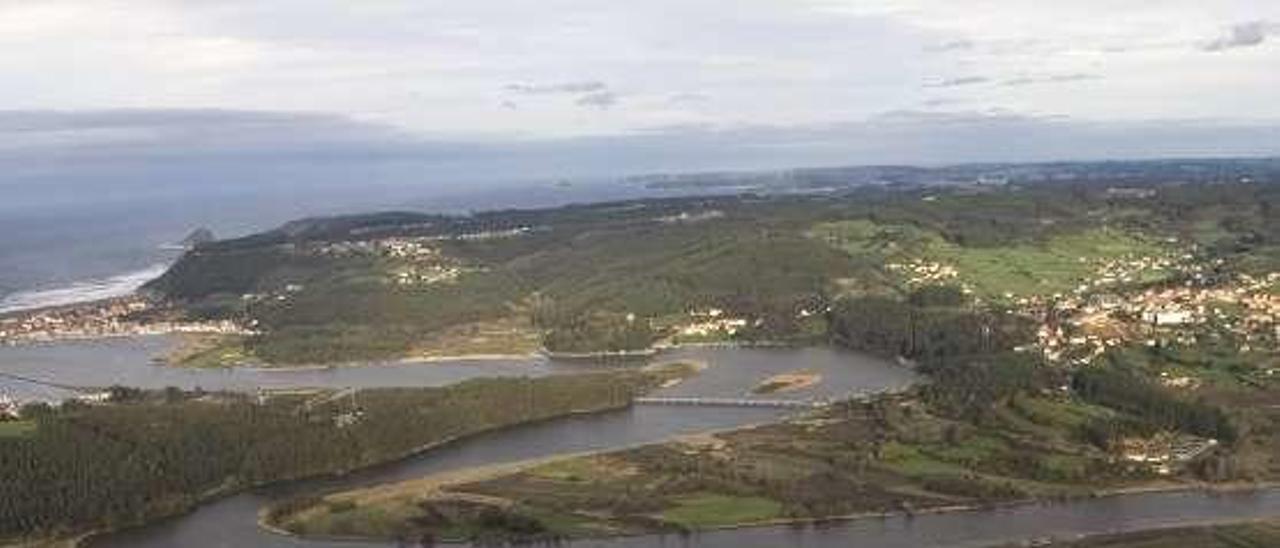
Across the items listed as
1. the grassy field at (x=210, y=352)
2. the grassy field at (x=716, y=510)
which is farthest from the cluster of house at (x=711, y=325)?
the grassy field at (x=716, y=510)

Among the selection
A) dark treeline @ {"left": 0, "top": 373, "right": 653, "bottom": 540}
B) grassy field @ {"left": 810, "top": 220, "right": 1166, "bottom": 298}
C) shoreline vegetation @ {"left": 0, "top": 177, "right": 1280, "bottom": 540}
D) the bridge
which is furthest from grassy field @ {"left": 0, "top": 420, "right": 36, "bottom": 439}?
grassy field @ {"left": 810, "top": 220, "right": 1166, "bottom": 298}

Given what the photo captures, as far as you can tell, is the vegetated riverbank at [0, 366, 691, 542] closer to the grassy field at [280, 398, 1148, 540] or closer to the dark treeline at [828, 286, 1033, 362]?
the grassy field at [280, 398, 1148, 540]

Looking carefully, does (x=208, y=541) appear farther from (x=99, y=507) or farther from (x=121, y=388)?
(x=121, y=388)

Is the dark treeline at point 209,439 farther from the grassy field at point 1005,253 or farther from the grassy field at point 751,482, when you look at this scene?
the grassy field at point 1005,253

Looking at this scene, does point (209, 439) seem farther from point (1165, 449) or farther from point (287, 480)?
point (1165, 449)

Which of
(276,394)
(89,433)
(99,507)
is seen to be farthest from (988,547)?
(276,394)

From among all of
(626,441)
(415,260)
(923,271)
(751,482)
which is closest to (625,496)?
(751,482)
